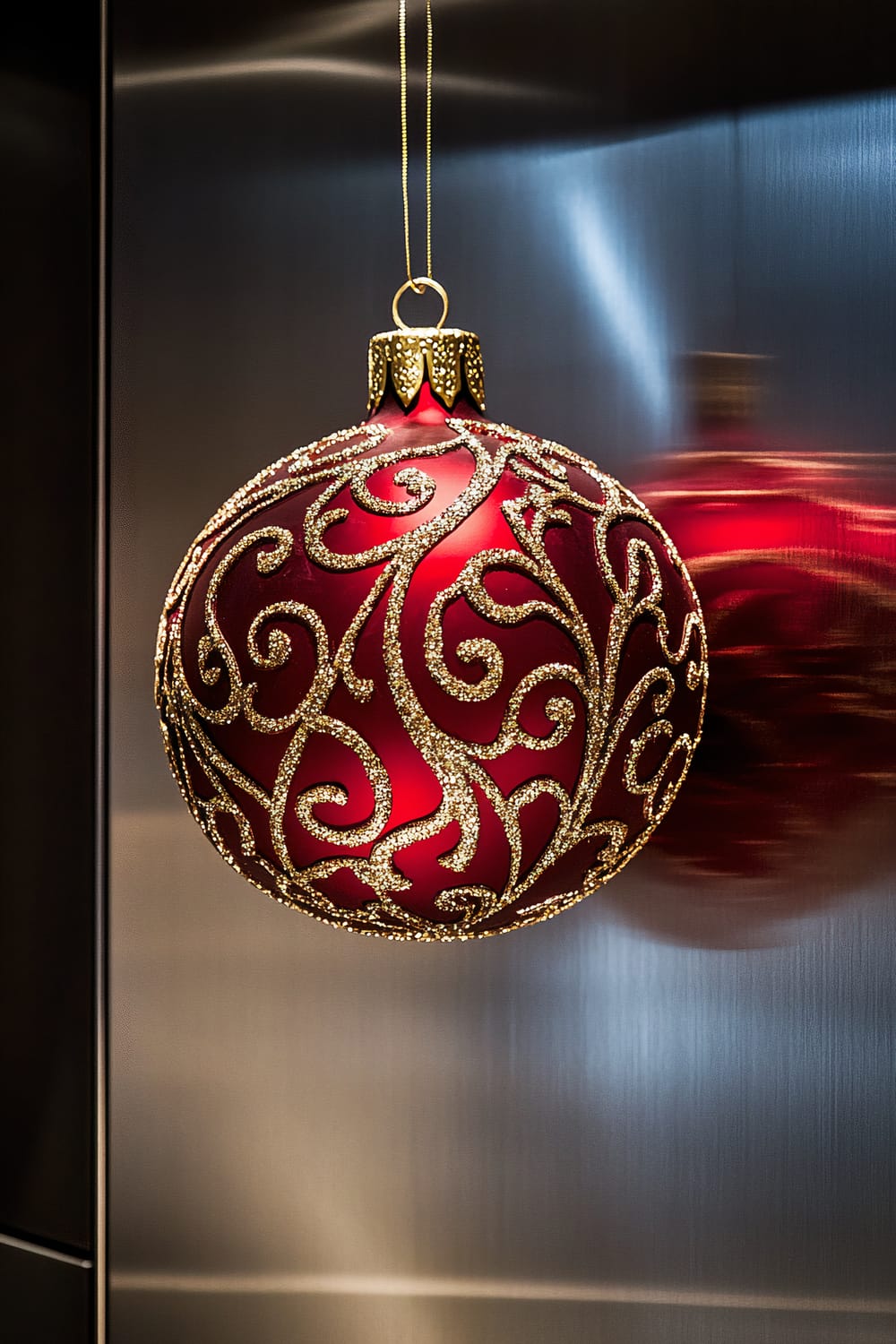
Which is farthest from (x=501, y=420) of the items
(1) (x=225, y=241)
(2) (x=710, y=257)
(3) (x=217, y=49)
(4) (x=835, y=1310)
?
(4) (x=835, y=1310)

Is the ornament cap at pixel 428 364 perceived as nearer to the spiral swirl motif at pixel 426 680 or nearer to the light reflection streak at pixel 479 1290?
the spiral swirl motif at pixel 426 680

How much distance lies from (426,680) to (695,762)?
402mm

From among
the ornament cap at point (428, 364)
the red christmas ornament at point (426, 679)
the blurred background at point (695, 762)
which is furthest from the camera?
the blurred background at point (695, 762)

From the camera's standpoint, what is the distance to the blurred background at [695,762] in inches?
34.9

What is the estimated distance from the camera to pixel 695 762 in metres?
0.91

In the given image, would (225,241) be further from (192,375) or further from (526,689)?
(526,689)

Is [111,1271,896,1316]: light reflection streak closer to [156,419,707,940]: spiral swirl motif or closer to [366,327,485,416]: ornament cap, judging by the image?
[156,419,707,940]: spiral swirl motif

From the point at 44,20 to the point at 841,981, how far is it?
101cm

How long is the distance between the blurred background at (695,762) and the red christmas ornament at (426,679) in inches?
11.4

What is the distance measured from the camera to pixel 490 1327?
39.3 inches

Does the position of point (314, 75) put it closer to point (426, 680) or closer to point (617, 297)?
point (617, 297)

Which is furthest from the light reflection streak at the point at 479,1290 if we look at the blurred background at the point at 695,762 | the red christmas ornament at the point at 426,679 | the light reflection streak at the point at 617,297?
the light reflection streak at the point at 617,297

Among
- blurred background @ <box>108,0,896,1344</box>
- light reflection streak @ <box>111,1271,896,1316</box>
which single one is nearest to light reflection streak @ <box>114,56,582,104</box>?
blurred background @ <box>108,0,896,1344</box>

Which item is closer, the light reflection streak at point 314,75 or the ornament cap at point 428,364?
the ornament cap at point 428,364
